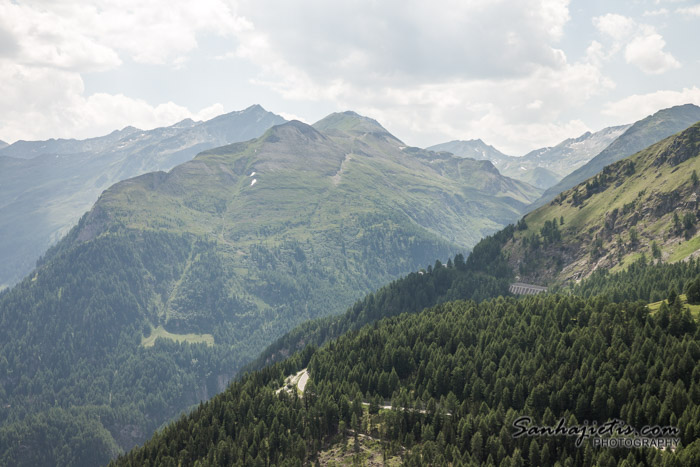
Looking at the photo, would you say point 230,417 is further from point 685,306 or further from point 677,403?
point 685,306

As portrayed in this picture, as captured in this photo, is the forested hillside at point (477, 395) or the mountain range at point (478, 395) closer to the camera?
the mountain range at point (478, 395)

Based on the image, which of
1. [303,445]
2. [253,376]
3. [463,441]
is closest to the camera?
[463,441]

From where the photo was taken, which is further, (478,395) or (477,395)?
(478,395)

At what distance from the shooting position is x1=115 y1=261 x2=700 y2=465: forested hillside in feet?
339

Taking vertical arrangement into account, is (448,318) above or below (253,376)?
above

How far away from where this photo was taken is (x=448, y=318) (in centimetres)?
17488

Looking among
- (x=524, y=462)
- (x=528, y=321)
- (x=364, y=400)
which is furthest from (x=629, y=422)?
(x=364, y=400)

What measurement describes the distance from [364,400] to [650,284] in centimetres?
12424

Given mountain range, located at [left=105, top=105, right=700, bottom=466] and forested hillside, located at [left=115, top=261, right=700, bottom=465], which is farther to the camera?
forested hillside, located at [left=115, top=261, right=700, bottom=465]

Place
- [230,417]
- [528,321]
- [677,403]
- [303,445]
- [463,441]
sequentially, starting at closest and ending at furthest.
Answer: [677,403]
[463,441]
[303,445]
[230,417]
[528,321]

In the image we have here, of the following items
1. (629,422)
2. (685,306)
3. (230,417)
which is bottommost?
(230,417)

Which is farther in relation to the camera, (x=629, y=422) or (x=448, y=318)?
(x=448, y=318)

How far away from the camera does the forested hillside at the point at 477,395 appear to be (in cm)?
10331

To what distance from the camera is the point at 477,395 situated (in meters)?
130
